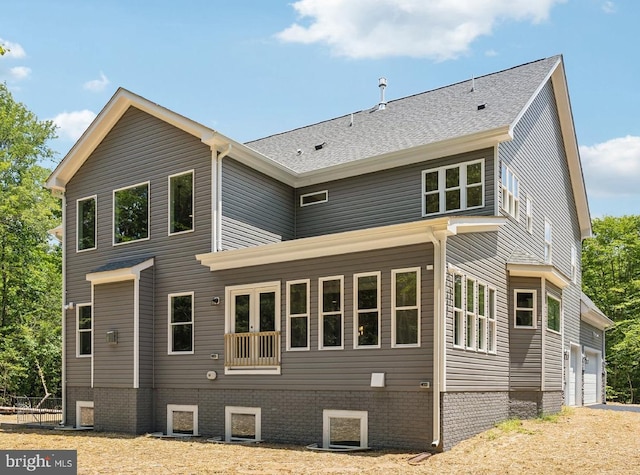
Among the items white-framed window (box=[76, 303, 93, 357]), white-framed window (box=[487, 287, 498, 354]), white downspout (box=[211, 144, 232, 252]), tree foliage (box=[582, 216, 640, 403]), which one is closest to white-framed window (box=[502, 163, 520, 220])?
white-framed window (box=[487, 287, 498, 354])

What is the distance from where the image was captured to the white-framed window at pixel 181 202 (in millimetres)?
17094

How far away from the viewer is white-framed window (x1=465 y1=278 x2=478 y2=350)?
46.6 feet

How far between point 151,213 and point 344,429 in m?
7.89

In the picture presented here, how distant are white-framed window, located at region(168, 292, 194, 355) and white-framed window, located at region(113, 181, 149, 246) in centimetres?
210

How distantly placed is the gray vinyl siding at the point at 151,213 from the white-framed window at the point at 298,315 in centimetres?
256

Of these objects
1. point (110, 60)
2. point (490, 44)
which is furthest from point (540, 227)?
point (110, 60)

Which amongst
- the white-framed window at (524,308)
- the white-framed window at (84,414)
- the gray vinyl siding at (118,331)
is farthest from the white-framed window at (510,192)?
the white-framed window at (84,414)

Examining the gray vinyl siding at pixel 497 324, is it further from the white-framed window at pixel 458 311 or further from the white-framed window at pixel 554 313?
the white-framed window at pixel 554 313

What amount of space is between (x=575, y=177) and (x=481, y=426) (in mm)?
12821

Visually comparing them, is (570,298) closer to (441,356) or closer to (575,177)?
(575,177)

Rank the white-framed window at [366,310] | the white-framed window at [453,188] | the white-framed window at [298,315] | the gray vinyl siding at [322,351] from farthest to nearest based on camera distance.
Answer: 1. the white-framed window at [453,188]
2. the white-framed window at [298,315]
3. the white-framed window at [366,310]
4. the gray vinyl siding at [322,351]

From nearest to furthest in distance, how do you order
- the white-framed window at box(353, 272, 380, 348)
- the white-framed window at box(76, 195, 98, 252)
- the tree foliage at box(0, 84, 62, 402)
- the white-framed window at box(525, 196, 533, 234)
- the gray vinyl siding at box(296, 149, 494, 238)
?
1. the white-framed window at box(353, 272, 380, 348)
2. the gray vinyl siding at box(296, 149, 494, 238)
3. the white-framed window at box(525, 196, 533, 234)
4. the white-framed window at box(76, 195, 98, 252)
5. the tree foliage at box(0, 84, 62, 402)

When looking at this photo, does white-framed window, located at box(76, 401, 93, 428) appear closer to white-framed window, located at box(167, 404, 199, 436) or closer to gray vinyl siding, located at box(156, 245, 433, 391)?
gray vinyl siding, located at box(156, 245, 433, 391)

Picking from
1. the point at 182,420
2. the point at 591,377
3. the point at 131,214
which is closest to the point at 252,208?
the point at 131,214
